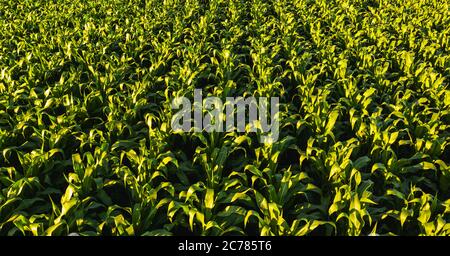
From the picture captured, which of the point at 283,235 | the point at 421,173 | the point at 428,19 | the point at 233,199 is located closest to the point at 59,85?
the point at 233,199

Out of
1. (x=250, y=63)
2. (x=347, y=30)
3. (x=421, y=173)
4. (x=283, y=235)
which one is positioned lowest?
(x=283, y=235)

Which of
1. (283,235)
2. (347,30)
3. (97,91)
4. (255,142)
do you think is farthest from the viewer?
(347,30)

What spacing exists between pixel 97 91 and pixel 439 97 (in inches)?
134

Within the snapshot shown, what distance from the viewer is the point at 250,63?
594 centimetres

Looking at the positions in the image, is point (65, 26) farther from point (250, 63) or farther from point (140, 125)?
point (140, 125)

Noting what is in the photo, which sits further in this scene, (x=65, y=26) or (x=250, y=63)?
(x=65, y=26)

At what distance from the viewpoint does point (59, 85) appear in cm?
475

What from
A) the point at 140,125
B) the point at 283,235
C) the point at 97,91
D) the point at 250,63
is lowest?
the point at 283,235

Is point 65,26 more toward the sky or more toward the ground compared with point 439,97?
more toward the sky

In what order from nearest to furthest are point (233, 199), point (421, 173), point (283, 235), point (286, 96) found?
point (283, 235) < point (233, 199) < point (421, 173) < point (286, 96)

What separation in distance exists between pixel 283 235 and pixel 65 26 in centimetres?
573

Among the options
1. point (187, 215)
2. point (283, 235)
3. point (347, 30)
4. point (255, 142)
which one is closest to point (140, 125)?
point (255, 142)

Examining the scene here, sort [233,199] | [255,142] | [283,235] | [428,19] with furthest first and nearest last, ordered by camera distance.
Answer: [428,19] < [255,142] < [233,199] < [283,235]

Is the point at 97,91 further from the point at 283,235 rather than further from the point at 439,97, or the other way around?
the point at 439,97
